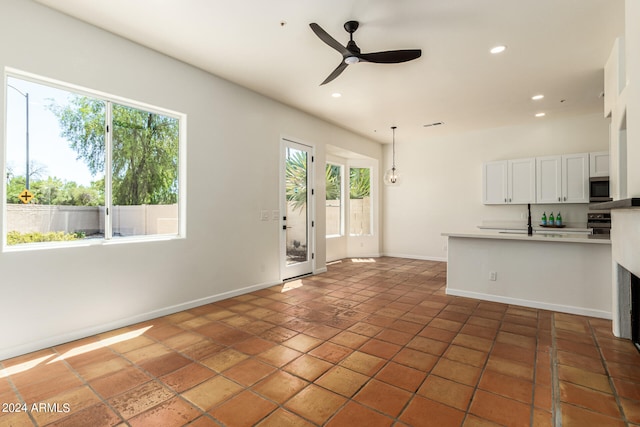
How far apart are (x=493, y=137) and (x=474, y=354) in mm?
5539

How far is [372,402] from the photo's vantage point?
1971 mm

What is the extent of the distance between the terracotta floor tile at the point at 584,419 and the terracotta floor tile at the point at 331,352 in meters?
1.47

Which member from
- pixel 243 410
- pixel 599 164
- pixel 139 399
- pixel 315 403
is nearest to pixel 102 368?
pixel 139 399

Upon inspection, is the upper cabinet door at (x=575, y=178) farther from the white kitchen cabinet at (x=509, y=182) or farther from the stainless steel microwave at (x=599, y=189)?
the white kitchen cabinet at (x=509, y=182)

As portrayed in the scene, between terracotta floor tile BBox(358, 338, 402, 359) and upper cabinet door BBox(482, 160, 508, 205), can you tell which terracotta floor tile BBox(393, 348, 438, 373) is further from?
upper cabinet door BBox(482, 160, 508, 205)

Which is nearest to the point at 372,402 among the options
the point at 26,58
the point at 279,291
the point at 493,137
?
the point at 279,291

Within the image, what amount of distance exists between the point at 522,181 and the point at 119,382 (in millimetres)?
6905

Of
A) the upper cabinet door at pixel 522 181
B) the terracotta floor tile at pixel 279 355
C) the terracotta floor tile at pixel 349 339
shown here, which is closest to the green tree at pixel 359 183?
the upper cabinet door at pixel 522 181

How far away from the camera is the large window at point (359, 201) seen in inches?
309

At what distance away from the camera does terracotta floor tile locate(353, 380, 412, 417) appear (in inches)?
75.1

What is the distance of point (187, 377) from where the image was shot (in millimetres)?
2277

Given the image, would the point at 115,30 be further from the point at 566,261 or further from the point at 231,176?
the point at 566,261

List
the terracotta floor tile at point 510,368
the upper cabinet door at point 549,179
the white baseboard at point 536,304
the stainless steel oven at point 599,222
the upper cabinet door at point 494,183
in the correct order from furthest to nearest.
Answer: the upper cabinet door at point 494,183, the upper cabinet door at point 549,179, the stainless steel oven at point 599,222, the white baseboard at point 536,304, the terracotta floor tile at point 510,368

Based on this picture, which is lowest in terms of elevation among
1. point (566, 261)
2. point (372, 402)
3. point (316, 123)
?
point (372, 402)
